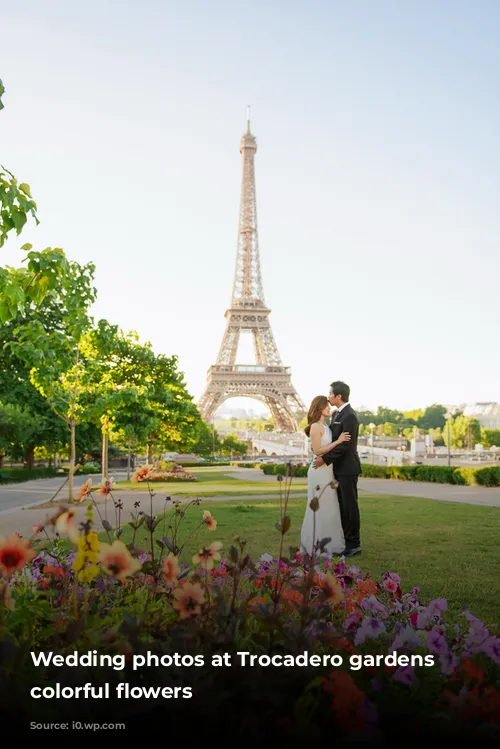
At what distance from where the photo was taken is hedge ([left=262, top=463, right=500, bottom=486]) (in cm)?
2486

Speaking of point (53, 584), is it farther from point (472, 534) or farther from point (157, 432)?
point (157, 432)

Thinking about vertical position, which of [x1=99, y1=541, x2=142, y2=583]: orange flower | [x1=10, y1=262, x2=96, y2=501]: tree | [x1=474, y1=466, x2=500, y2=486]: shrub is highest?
[x1=10, y1=262, x2=96, y2=501]: tree

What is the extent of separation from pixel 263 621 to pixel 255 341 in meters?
64.5

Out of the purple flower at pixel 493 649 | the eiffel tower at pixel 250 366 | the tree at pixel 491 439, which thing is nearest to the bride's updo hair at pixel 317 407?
the purple flower at pixel 493 649

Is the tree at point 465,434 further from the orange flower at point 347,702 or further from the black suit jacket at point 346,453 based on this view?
the orange flower at point 347,702

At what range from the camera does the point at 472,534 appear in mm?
10039

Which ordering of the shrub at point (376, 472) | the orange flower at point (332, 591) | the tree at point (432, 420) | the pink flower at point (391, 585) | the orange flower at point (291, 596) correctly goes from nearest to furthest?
the orange flower at point (332, 591), the orange flower at point (291, 596), the pink flower at point (391, 585), the shrub at point (376, 472), the tree at point (432, 420)

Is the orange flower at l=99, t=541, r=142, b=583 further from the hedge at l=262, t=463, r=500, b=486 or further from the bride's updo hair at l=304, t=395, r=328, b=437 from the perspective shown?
A: the hedge at l=262, t=463, r=500, b=486

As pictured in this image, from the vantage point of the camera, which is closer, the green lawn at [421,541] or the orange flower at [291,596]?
the orange flower at [291,596]

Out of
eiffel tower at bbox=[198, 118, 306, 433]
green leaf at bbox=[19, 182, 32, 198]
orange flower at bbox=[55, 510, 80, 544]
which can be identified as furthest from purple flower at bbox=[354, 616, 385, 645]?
eiffel tower at bbox=[198, 118, 306, 433]

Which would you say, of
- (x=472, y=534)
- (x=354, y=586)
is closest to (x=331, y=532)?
(x=354, y=586)

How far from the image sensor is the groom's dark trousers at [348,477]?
7668 millimetres

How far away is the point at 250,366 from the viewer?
63969 mm

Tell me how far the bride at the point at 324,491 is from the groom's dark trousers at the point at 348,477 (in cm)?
11
